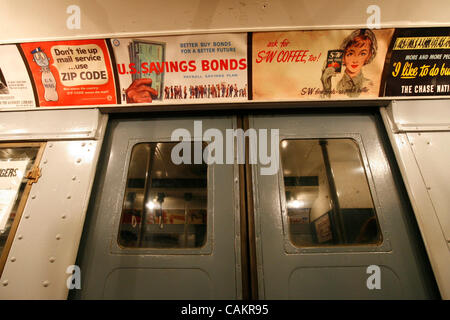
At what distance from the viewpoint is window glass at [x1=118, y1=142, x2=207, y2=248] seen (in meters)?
1.49

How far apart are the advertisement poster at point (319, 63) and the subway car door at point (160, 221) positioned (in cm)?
51

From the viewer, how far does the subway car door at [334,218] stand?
4.36ft

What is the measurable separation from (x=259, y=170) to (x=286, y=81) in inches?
30.8

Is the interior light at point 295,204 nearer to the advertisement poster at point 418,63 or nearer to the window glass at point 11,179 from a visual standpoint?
the advertisement poster at point 418,63

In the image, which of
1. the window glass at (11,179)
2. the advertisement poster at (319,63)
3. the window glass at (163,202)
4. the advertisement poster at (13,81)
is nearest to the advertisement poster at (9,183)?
the window glass at (11,179)

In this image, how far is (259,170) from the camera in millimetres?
1627

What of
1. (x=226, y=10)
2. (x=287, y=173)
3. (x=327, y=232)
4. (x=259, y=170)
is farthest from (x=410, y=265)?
(x=226, y=10)

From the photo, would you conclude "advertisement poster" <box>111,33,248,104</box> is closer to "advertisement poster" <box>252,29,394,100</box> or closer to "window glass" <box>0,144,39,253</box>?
"advertisement poster" <box>252,29,394,100</box>

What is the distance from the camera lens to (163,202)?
157cm

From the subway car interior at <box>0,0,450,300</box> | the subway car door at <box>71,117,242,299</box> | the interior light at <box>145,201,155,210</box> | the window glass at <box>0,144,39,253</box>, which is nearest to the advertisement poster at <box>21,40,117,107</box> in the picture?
the subway car interior at <box>0,0,450,300</box>

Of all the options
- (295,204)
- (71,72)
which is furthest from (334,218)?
(71,72)
